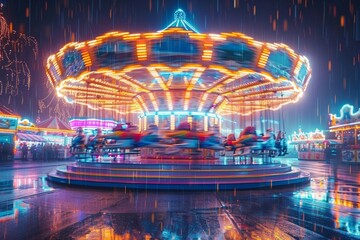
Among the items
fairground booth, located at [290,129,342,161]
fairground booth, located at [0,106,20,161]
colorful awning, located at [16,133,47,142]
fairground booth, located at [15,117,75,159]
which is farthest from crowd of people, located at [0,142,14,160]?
fairground booth, located at [290,129,342,161]

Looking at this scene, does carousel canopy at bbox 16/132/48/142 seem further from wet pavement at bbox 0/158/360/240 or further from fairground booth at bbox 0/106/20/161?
wet pavement at bbox 0/158/360/240

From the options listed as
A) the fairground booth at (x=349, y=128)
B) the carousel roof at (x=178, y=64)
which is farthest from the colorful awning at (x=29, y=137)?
the fairground booth at (x=349, y=128)

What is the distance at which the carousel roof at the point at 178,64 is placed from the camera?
417 inches

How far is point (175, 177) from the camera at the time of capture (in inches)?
397

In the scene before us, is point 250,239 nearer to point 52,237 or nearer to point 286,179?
point 52,237

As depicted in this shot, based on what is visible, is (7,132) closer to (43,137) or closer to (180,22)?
(43,137)

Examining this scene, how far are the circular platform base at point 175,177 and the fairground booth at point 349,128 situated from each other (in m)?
19.4

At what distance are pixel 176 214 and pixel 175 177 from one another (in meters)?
3.84

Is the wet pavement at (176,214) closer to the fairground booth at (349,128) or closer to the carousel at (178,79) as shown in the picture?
the carousel at (178,79)

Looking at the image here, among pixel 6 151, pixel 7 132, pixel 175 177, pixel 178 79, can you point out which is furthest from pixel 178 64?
pixel 7 132

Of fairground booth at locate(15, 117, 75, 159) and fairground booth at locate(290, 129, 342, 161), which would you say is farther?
fairground booth at locate(290, 129, 342, 161)

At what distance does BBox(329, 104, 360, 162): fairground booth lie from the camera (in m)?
27.4

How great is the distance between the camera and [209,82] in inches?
607

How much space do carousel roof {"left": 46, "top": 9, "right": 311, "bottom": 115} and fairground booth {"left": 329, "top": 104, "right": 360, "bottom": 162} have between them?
1537cm
